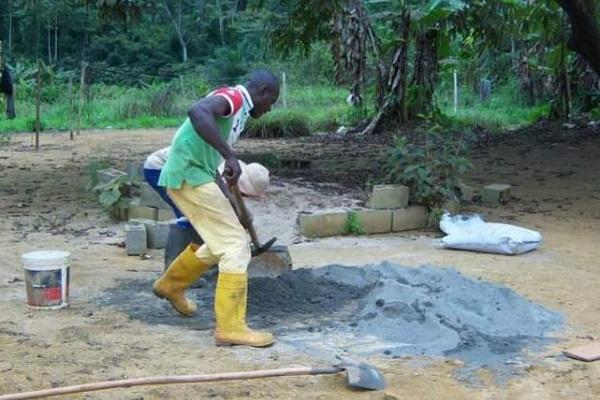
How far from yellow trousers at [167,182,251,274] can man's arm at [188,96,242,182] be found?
147 mm

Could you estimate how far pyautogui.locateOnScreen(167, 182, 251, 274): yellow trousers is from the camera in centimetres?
441

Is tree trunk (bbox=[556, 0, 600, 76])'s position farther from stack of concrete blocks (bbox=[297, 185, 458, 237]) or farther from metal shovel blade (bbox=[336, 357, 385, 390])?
metal shovel blade (bbox=[336, 357, 385, 390])

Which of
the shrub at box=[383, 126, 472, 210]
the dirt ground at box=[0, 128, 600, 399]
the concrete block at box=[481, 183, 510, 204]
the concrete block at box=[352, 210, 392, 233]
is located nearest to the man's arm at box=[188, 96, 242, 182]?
the dirt ground at box=[0, 128, 600, 399]

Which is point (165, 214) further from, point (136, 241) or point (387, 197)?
point (387, 197)

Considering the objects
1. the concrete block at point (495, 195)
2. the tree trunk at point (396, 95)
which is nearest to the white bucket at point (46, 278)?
the concrete block at point (495, 195)

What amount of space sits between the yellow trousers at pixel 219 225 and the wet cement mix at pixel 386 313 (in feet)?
1.60

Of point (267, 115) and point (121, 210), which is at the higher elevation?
point (121, 210)

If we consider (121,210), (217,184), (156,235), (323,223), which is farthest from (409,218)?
(217,184)

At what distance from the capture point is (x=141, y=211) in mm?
8094

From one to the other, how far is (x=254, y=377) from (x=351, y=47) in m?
13.4

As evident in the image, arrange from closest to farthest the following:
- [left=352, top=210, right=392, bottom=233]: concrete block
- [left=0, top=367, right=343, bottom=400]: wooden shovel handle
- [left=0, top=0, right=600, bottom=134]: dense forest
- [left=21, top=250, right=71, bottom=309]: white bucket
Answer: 1. [left=0, top=367, right=343, bottom=400]: wooden shovel handle
2. [left=21, top=250, right=71, bottom=309]: white bucket
3. [left=352, top=210, right=392, bottom=233]: concrete block
4. [left=0, top=0, right=600, bottom=134]: dense forest

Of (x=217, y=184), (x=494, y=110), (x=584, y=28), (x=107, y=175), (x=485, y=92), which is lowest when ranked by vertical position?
(x=494, y=110)

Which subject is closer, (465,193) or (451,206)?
(451,206)

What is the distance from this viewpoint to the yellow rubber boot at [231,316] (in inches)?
173
